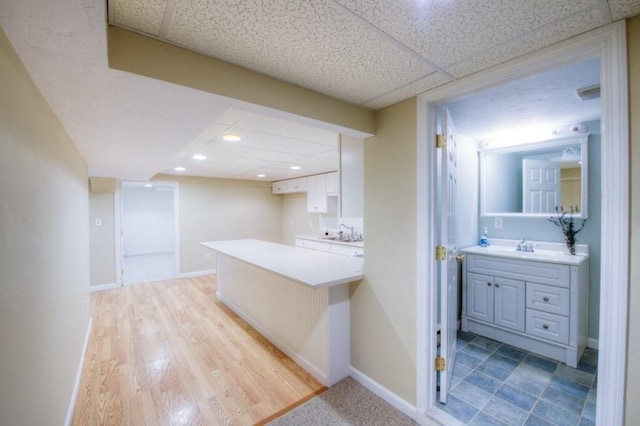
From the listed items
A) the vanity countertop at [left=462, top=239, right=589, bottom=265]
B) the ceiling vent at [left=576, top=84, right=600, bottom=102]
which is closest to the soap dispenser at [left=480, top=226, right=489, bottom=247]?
the vanity countertop at [left=462, top=239, right=589, bottom=265]

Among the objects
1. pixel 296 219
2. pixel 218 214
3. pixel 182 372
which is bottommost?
pixel 182 372

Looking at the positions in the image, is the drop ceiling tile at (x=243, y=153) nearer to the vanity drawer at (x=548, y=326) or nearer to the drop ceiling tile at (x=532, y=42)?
the drop ceiling tile at (x=532, y=42)

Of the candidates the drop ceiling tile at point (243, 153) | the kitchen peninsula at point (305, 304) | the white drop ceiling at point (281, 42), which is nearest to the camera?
the white drop ceiling at point (281, 42)

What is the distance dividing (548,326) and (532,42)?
245 cm

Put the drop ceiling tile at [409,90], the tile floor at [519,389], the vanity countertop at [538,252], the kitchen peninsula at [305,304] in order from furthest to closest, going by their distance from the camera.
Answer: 1. the vanity countertop at [538,252]
2. the kitchen peninsula at [305,304]
3. the tile floor at [519,389]
4. the drop ceiling tile at [409,90]

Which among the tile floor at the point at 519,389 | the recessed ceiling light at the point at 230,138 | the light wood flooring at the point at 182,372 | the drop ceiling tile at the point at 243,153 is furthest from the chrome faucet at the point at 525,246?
the recessed ceiling light at the point at 230,138

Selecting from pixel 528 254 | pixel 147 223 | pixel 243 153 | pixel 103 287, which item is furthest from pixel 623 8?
pixel 147 223

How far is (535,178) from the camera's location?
2961 millimetres

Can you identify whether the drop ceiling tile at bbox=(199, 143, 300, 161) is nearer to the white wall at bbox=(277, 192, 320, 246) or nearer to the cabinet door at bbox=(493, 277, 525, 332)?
the white wall at bbox=(277, 192, 320, 246)

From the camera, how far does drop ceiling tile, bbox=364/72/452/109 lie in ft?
4.95

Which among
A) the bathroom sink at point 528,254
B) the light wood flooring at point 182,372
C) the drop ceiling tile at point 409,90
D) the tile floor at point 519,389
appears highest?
the drop ceiling tile at point 409,90

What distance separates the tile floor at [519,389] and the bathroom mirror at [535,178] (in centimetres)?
144

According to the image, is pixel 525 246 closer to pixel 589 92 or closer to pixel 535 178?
pixel 535 178

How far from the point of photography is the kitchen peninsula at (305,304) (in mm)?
2102
